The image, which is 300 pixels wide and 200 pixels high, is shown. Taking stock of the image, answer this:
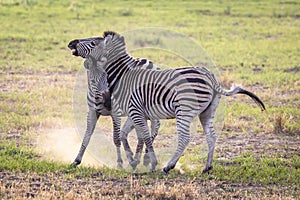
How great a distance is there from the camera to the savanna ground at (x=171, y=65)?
7.82 m

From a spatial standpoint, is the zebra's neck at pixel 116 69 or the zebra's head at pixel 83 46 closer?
the zebra's head at pixel 83 46

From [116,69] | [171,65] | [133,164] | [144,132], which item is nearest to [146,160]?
[133,164]

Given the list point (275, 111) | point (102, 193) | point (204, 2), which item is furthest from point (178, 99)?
point (204, 2)

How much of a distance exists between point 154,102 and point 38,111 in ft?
15.0

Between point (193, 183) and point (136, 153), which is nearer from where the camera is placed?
point (193, 183)

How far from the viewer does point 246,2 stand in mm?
31641

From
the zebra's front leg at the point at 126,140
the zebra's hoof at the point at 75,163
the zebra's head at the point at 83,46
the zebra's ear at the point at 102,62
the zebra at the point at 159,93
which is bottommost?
the zebra's hoof at the point at 75,163

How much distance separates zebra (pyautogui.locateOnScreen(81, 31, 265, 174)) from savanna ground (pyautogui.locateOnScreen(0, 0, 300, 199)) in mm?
574

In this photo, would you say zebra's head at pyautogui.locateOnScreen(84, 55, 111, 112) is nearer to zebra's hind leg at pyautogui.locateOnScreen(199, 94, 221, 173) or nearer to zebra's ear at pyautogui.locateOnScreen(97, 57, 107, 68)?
zebra's ear at pyautogui.locateOnScreen(97, 57, 107, 68)

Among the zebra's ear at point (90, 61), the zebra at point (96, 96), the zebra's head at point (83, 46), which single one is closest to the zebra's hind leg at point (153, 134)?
the zebra at point (96, 96)

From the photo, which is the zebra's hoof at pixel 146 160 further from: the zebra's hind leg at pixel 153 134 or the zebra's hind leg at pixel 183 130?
the zebra's hind leg at pixel 183 130

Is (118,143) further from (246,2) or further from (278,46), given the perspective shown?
(246,2)

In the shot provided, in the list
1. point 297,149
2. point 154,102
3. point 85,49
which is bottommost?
point 297,149

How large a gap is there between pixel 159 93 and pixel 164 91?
0.24 ft
